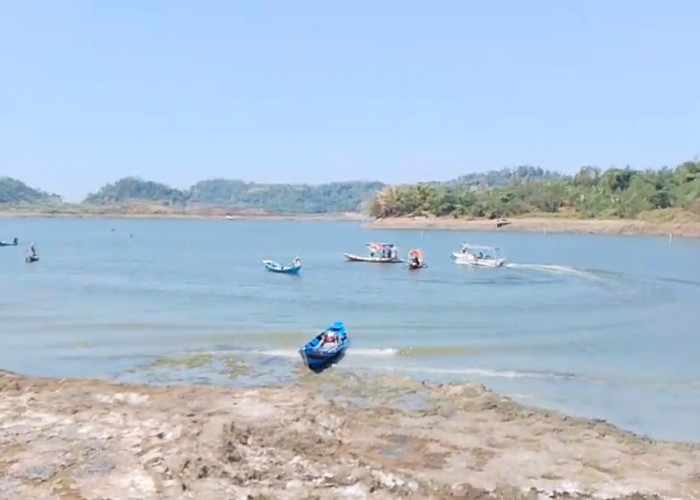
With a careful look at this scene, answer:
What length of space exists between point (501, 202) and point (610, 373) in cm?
11777

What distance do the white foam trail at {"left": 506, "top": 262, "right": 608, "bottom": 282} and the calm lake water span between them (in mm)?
154

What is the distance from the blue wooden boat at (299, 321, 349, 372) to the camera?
22.1 m

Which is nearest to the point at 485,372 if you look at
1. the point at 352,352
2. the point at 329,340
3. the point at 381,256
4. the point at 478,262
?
the point at 352,352

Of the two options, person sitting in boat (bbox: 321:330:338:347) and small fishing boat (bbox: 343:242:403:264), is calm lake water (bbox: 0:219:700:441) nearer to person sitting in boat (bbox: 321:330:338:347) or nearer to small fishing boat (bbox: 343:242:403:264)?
person sitting in boat (bbox: 321:330:338:347)

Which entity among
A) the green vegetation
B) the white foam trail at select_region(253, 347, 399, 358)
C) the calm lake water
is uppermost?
the green vegetation

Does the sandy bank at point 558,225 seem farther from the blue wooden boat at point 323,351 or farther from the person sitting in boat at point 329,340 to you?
the blue wooden boat at point 323,351

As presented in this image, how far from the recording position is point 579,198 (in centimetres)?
13388

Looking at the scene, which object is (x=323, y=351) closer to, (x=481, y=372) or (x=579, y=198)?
(x=481, y=372)

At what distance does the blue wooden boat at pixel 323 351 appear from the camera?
22.1 meters

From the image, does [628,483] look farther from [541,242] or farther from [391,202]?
[391,202]

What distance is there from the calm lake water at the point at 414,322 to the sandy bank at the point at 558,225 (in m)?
46.0

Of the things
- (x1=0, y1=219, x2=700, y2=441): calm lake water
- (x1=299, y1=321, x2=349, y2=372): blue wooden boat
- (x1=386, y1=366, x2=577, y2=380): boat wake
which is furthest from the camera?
(x1=299, y1=321, x2=349, y2=372): blue wooden boat

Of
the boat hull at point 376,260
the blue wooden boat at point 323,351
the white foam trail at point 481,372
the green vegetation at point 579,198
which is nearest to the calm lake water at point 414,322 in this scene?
the white foam trail at point 481,372

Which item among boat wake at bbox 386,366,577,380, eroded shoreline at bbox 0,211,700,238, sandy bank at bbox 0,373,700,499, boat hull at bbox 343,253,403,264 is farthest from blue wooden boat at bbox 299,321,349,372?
eroded shoreline at bbox 0,211,700,238
